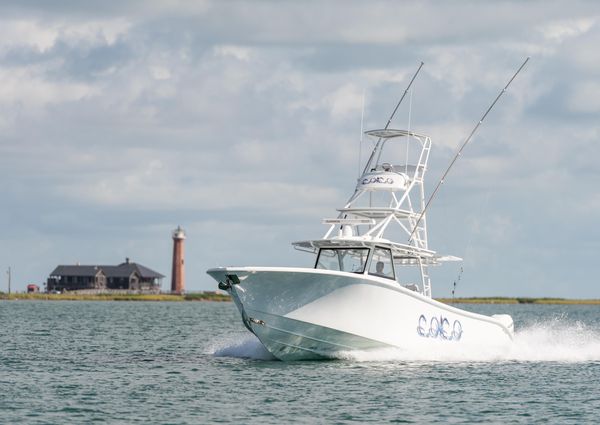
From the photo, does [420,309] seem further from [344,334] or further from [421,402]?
[421,402]

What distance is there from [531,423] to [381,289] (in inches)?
326

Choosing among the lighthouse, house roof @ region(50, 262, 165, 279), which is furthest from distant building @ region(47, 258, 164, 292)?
the lighthouse

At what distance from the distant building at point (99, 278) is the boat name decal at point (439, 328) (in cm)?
14116

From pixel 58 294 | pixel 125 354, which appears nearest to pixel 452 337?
pixel 125 354

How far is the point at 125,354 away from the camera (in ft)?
139

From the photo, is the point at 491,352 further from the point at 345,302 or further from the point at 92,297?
the point at 92,297

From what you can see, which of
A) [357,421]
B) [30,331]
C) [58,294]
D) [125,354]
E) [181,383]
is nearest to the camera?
[357,421]

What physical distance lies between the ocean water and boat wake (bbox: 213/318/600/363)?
67 millimetres

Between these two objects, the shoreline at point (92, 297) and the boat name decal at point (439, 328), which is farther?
the shoreline at point (92, 297)

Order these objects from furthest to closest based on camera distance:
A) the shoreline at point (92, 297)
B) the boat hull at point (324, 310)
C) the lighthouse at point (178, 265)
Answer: the lighthouse at point (178, 265) < the shoreline at point (92, 297) < the boat hull at point (324, 310)

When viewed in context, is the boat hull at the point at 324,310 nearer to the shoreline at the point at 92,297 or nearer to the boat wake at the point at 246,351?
the boat wake at the point at 246,351

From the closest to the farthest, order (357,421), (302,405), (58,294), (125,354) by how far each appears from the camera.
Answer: (357,421), (302,405), (125,354), (58,294)

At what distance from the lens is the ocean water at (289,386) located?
27.0 metres

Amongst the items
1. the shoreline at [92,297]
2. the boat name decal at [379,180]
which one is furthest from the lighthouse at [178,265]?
the boat name decal at [379,180]
